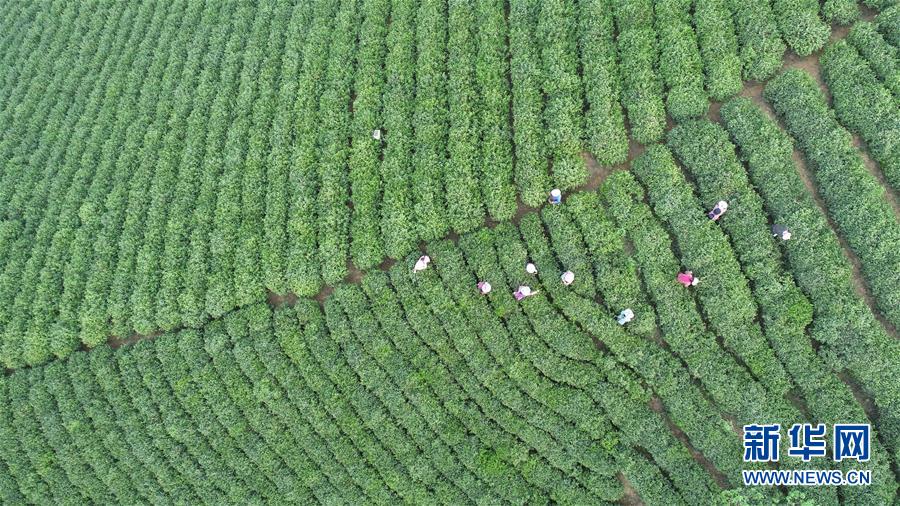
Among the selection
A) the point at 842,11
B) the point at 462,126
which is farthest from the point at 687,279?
the point at 842,11

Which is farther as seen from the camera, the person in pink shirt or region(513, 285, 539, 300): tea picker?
region(513, 285, 539, 300): tea picker

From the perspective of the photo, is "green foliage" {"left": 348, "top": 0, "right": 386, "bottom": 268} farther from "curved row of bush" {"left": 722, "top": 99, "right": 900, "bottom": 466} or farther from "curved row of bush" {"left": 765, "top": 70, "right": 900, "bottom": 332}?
"curved row of bush" {"left": 765, "top": 70, "right": 900, "bottom": 332}

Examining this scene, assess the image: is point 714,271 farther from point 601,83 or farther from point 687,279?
point 601,83

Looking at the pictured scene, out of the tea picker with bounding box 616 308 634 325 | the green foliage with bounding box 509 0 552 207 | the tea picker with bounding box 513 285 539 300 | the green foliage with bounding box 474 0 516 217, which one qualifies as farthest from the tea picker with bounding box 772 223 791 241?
the tea picker with bounding box 513 285 539 300

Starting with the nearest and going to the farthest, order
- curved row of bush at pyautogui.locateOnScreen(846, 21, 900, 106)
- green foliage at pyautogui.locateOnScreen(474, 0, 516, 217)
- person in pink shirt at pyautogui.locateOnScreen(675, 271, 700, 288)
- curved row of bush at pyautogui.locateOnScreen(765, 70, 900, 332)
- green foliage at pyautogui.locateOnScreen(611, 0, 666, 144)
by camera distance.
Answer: curved row of bush at pyautogui.locateOnScreen(765, 70, 900, 332) < curved row of bush at pyautogui.locateOnScreen(846, 21, 900, 106) < person in pink shirt at pyautogui.locateOnScreen(675, 271, 700, 288) < green foliage at pyautogui.locateOnScreen(611, 0, 666, 144) < green foliage at pyautogui.locateOnScreen(474, 0, 516, 217)

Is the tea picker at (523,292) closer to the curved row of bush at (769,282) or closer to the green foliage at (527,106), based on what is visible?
the green foliage at (527,106)
